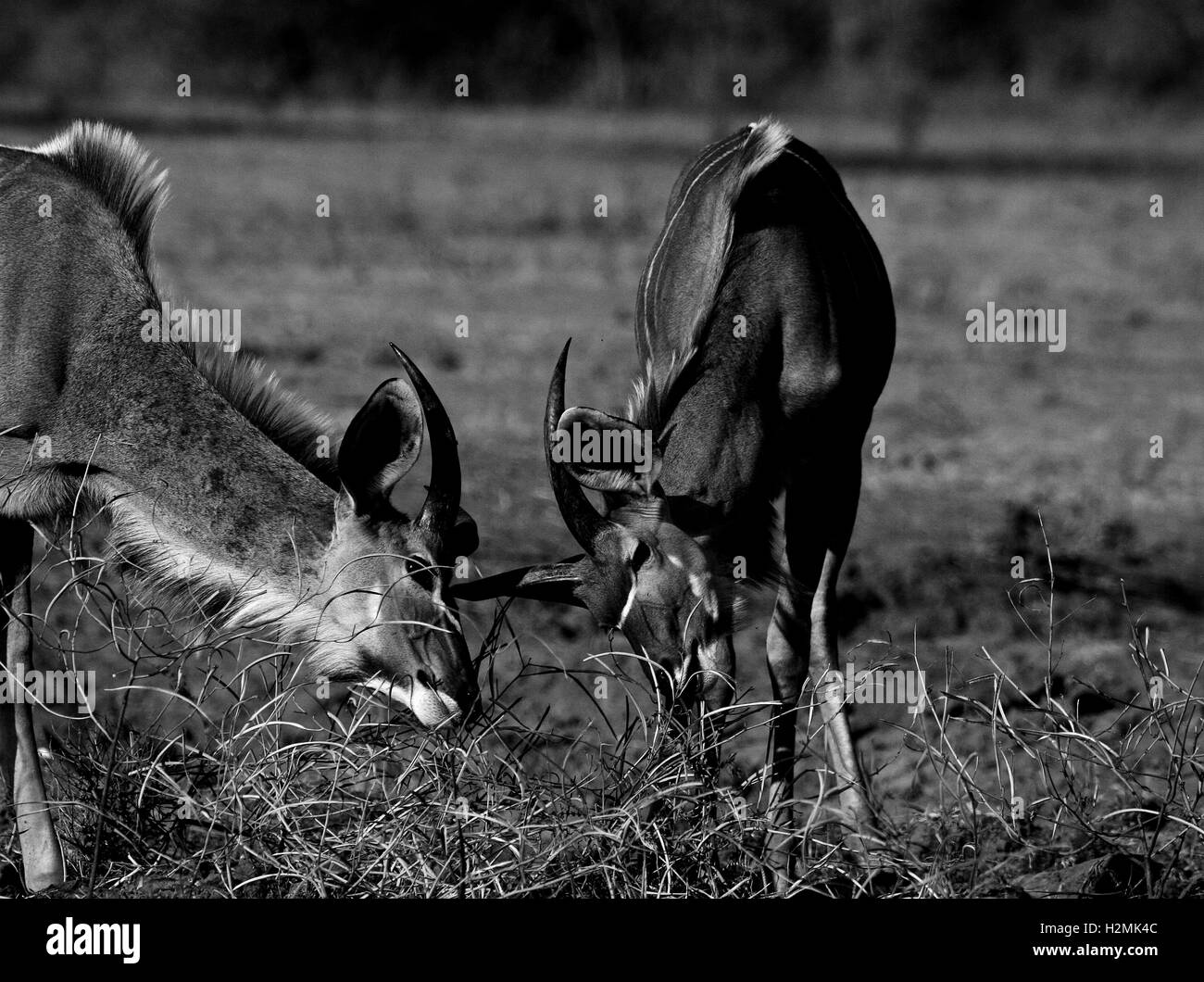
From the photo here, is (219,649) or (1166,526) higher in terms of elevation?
(1166,526)

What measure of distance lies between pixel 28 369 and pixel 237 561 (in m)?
0.95

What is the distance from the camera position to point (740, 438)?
16.8 feet

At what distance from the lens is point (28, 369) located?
4.86m

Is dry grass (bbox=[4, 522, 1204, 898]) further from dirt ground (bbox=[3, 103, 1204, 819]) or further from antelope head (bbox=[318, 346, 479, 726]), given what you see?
dirt ground (bbox=[3, 103, 1204, 819])

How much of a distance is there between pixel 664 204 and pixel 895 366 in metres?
9.07

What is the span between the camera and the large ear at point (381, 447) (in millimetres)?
Answer: 4328

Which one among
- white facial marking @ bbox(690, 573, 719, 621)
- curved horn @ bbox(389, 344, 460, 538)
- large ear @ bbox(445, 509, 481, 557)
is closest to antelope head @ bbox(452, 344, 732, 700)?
white facial marking @ bbox(690, 573, 719, 621)

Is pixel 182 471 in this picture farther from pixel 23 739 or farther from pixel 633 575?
pixel 633 575

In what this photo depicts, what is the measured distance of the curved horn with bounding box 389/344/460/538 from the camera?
4.26 metres

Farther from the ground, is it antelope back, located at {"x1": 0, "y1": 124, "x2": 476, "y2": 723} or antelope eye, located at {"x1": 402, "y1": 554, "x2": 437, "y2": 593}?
antelope back, located at {"x1": 0, "y1": 124, "x2": 476, "y2": 723}

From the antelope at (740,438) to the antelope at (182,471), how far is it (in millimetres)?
334

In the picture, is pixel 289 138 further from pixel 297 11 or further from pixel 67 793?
pixel 67 793

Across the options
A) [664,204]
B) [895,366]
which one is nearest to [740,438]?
[895,366]
